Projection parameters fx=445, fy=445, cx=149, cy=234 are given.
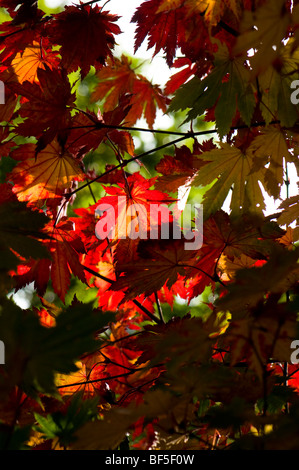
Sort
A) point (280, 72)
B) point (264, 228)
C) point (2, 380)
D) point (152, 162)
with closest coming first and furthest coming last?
point (2, 380), point (280, 72), point (264, 228), point (152, 162)

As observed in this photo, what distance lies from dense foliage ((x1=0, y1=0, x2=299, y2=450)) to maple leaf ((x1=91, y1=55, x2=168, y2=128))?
0.32 meters

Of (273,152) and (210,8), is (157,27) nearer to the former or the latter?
(210,8)

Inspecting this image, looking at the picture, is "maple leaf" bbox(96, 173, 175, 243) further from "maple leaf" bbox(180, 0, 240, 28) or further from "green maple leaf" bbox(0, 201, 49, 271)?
"green maple leaf" bbox(0, 201, 49, 271)

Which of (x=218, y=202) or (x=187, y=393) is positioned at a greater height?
(x=218, y=202)

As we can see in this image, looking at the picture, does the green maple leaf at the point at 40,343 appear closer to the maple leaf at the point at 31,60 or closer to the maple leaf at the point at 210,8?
the maple leaf at the point at 210,8

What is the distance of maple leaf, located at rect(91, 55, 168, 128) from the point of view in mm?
1900

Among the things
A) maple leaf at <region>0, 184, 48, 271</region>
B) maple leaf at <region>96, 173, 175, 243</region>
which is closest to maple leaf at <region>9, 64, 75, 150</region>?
maple leaf at <region>96, 173, 175, 243</region>

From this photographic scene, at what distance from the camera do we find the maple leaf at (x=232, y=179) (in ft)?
3.71

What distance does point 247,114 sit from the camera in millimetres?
1076

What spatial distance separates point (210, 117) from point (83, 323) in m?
1.02

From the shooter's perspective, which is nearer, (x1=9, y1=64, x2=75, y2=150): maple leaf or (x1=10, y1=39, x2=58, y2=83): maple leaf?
(x1=9, y1=64, x2=75, y2=150): maple leaf

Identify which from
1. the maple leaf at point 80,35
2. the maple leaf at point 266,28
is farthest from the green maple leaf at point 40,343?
the maple leaf at point 80,35
